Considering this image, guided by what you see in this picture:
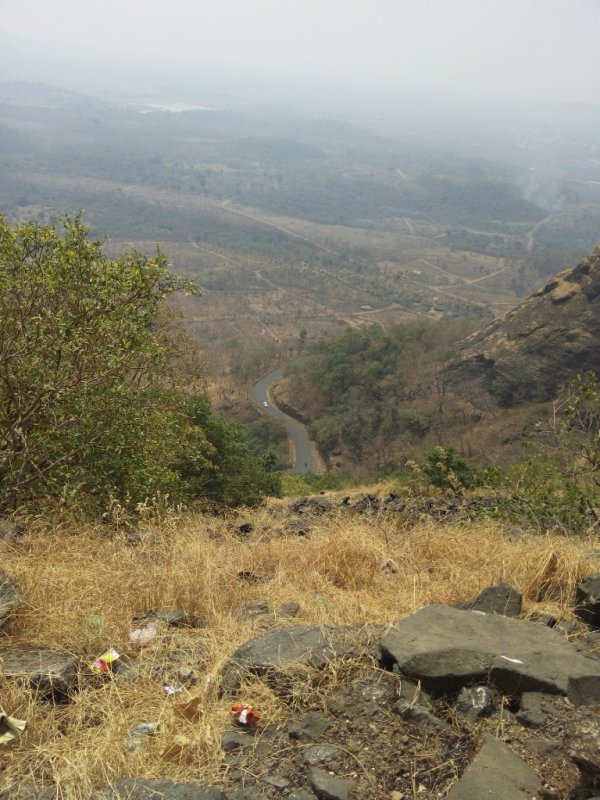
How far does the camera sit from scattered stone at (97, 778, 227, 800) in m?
2.33

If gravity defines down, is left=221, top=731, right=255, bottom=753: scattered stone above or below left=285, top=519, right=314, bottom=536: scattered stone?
above

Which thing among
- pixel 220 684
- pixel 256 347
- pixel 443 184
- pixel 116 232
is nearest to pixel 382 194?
pixel 443 184

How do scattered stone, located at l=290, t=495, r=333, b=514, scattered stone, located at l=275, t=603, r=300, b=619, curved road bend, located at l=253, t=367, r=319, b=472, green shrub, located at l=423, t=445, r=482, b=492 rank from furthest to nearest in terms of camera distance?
1. curved road bend, located at l=253, t=367, r=319, b=472
2. green shrub, located at l=423, t=445, r=482, b=492
3. scattered stone, located at l=290, t=495, r=333, b=514
4. scattered stone, located at l=275, t=603, r=300, b=619

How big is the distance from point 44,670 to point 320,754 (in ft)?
4.73

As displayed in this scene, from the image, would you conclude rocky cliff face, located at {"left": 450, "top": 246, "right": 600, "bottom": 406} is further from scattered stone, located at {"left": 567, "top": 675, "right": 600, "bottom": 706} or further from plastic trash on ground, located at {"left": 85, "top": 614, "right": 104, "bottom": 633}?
plastic trash on ground, located at {"left": 85, "top": 614, "right": 104, "bottom": 633}

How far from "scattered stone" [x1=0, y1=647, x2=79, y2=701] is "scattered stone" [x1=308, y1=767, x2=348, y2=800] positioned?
4.37ft

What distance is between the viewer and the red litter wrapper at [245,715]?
9.18 feet

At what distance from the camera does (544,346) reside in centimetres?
3750

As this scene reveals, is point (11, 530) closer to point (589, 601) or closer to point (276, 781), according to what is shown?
point (276, 781)

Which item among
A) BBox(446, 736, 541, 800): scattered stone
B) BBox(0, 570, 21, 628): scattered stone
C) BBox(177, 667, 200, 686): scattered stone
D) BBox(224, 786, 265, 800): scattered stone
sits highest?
BBox(446, 736, 541, 800): scattered stone

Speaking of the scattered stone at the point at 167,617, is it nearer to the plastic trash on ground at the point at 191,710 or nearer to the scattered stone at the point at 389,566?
the plastic trash on ground at the point at 191,710

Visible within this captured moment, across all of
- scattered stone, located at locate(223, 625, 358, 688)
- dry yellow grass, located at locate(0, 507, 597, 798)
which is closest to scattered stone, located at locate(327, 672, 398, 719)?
scattered stone, located at locate(223, 625, 358, 688)

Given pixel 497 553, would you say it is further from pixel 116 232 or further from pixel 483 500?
pixel 116 232

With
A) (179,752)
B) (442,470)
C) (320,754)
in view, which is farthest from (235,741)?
(442,470)
